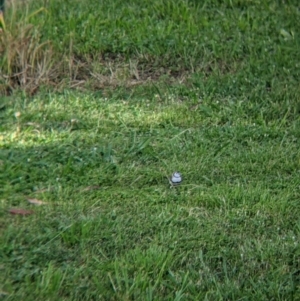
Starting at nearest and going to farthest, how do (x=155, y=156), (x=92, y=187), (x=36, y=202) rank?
(x=36, y=202), (x=92, y=187), (x=155, y=156)

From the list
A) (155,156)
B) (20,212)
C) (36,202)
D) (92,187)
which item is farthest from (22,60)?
(20,212)

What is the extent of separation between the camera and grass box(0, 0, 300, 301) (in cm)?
436

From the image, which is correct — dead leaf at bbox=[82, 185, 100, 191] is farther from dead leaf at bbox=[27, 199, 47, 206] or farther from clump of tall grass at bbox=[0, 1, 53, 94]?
clump of tall grass at bbox=[0, 1, 53, 94]

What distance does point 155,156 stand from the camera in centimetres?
545

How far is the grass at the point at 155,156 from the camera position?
4355 millimetres

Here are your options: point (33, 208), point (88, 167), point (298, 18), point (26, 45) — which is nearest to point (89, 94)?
point (26, 45)

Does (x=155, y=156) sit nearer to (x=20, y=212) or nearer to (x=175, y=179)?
(x=175, y=179)

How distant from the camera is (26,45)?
21.2 feet

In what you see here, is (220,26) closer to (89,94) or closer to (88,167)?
(89,94)

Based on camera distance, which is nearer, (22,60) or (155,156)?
(155,156)

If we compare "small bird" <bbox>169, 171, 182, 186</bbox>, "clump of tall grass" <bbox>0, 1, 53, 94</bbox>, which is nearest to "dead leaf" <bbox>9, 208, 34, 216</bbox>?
"small bird" <bbox>169, 171, 182, 186</bbox>

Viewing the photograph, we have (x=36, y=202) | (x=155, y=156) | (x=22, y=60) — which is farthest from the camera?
(x=22, y=60)

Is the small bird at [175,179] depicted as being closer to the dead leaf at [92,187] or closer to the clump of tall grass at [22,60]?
the dead leaf at [92,187]

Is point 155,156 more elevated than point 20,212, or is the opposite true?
point 20,212
